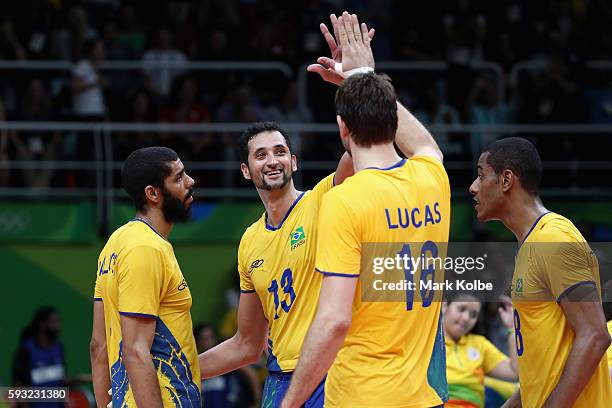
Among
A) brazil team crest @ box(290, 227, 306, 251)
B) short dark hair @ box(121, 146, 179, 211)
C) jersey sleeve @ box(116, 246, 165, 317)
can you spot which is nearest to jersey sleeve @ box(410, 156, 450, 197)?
brazil team crest @ box(290, 227, 306, 251)

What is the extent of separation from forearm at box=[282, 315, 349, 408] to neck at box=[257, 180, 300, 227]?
6.56 ft

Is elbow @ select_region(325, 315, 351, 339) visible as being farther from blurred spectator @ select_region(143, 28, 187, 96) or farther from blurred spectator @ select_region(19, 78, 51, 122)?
blurred spectator @ select_region(143, 28, 187, 96)

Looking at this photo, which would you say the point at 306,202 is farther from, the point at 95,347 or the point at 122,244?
the point at 95,347

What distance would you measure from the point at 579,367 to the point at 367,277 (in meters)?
1.48

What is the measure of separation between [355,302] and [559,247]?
1455 mm

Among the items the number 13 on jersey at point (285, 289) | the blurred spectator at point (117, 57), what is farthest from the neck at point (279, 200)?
the blurred spectator at point (117, 57)

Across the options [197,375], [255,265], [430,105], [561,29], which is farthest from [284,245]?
[561,29]

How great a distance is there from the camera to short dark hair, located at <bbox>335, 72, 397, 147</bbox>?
4859mm

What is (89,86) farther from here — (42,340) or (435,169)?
(435,169)

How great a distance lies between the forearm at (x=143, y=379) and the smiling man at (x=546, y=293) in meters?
2.11

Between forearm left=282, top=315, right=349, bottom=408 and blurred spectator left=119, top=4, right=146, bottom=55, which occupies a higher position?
blurred spectator left=119, top=4, right=146, bottom=55

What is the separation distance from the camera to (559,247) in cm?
577

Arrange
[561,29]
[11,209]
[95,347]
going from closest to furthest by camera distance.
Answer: [95,347]
[11,209]
[561,29]

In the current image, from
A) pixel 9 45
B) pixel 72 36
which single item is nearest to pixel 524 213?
pixel 72 36
